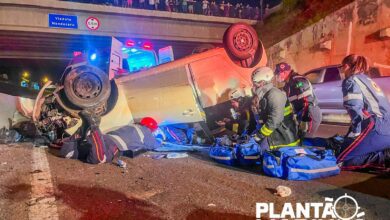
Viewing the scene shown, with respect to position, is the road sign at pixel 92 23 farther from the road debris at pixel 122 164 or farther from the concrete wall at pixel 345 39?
the road debris at pixel 122 164

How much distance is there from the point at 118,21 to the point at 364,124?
46.2 ft

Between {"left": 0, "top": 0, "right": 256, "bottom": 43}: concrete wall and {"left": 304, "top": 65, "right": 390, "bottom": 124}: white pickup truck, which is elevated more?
{"left": 0, "top": 0, "right": 256, "bottom": 43}: concrete wall

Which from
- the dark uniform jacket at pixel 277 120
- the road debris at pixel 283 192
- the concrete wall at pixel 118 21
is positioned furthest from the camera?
the concrete wall at pixel 118 21

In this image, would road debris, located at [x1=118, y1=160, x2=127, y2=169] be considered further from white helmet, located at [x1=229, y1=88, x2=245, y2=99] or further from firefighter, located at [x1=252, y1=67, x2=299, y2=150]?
white helmet, located at [x1=229, y1=88, x2=245, y2=99]

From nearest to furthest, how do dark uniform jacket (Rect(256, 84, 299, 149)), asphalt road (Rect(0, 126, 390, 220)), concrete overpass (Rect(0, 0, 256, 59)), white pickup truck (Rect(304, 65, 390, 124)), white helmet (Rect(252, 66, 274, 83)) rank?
1. asphalt road (Rect(0, 126, 390, 220))
2. dark uniform jacket (Rect(256, 84, 299, 149))
3. white helmet (Rect(252, 66, 274, 83))
4. white pickup truck (Rect(304, 65, 390, 124))
5. concrete overpass (Rect(0, 0, 256, 59))

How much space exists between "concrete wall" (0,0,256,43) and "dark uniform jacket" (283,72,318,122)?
12.6m

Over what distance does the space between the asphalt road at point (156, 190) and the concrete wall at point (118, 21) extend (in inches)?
476

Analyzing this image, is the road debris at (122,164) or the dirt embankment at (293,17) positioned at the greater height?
the dirt embankment at (293,17)

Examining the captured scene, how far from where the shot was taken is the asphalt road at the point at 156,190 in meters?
2.49

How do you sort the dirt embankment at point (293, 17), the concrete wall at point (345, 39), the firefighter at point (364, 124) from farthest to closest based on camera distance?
the dirt embankment at point (293, 17)
the concrete wall at point (345, 39)
the firefighter at point (364, 124)

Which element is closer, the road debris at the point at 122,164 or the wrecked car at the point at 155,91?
the road debris at the point at 122,164

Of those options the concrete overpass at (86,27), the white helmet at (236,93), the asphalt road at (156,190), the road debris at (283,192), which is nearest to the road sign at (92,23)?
the concrete overpass at (86,27)

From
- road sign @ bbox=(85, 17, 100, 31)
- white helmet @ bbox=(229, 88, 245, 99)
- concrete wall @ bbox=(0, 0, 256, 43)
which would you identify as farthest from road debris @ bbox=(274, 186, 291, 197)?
road sign @ bbox=(85, 17, 100, 31)

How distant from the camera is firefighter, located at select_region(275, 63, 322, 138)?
181 inches
